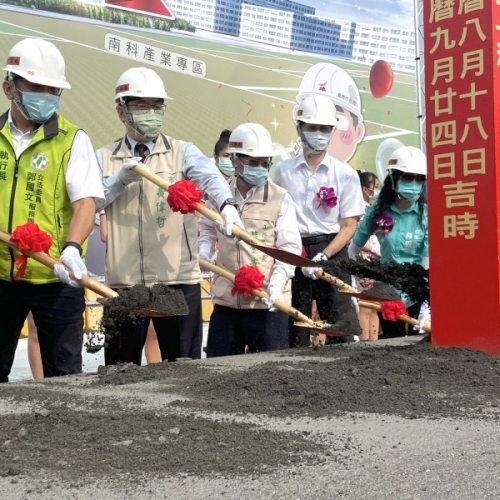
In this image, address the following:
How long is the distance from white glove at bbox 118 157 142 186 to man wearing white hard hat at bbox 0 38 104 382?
1.52 feet

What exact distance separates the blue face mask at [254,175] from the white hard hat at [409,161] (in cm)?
111

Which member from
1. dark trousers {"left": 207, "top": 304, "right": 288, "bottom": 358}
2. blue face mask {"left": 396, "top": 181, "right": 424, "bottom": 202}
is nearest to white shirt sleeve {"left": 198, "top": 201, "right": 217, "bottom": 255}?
dark trousers {"left": 207, "top": 304, "right": 288, "bottom": 358}

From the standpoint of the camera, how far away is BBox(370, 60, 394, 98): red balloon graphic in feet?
37.0

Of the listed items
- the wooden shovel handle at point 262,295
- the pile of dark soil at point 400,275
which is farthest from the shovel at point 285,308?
the pile of dark soil at point 400,275

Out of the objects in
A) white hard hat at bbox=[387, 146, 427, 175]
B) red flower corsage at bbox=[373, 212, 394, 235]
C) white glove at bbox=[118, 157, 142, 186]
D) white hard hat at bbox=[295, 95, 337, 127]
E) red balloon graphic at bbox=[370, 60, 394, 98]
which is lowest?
white glove at bbox=[118, 157, 142, 186]

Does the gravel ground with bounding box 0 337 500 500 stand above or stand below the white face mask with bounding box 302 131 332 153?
below

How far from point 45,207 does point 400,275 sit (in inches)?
77.0

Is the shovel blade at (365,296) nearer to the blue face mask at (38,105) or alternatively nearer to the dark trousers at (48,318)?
the dark trousers at (48,318)

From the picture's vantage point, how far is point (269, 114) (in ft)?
31.8

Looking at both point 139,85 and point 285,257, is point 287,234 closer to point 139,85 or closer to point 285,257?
point 285,257

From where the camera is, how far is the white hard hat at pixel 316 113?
604 cm

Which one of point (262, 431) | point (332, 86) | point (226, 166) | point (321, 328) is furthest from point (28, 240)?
point (332, 86)

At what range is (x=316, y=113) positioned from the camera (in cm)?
603

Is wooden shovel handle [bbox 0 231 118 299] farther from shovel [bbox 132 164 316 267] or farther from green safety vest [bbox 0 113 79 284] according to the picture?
shovel [bbox 132 164 316 267]
